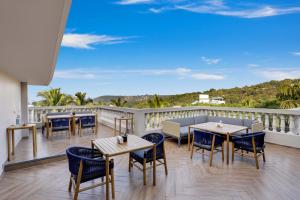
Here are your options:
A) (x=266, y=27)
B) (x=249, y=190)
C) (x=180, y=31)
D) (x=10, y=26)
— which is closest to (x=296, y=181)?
(x=249, y=190)

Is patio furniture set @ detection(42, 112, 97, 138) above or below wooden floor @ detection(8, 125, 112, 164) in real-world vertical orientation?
above

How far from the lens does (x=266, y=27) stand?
8.88 m

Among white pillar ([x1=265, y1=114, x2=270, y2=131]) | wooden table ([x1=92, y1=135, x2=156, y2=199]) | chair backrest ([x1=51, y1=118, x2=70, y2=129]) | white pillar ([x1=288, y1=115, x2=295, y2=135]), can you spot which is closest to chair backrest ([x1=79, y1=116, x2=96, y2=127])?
chair backrest ([x1=51, y1=118, x2=70, y2=129])

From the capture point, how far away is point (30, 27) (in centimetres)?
213

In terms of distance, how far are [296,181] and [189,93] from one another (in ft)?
32.0

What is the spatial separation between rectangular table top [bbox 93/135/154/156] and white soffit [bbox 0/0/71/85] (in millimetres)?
1813

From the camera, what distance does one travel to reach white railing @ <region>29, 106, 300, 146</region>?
→ 5364mm

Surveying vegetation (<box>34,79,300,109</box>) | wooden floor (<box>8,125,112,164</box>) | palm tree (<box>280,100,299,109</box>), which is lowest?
wooden floor (<box>8,125,112,164</box>)

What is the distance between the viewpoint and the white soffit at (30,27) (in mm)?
1744

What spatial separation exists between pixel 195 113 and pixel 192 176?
14.6 ft

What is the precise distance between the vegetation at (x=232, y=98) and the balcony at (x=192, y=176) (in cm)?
339

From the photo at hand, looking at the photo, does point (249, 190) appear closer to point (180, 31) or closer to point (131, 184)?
point (131, 184)

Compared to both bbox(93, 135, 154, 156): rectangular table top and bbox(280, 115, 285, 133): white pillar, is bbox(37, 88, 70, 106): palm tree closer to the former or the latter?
bbox(93, 135, 154, 156): rectangular table top

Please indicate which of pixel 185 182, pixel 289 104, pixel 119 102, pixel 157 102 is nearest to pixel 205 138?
pixel 185 182
